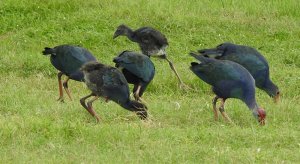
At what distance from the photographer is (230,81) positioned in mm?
8344

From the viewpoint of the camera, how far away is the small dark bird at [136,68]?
346 inches

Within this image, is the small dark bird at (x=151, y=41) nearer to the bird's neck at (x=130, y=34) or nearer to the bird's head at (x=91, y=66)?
the bird's neck at (x=130, y=34)

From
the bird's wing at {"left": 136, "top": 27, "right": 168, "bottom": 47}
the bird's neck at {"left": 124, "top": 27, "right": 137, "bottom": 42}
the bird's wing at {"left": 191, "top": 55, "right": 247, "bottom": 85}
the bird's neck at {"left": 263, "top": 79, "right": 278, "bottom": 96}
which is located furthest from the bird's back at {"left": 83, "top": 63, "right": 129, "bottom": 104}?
the bird's neck at {"left": 124, "top": 27, "right": 137, "bottom": 42}

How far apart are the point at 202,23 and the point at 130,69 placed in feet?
13.9

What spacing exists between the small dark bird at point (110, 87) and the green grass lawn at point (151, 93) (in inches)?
5.8

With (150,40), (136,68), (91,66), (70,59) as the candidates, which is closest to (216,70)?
(136,68)

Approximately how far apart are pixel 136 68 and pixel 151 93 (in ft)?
4.46

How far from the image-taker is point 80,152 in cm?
677

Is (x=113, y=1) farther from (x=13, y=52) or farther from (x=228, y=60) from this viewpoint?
(x=228, y=60)

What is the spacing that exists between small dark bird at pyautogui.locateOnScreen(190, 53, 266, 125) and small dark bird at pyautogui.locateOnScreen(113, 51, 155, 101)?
65 centimetres

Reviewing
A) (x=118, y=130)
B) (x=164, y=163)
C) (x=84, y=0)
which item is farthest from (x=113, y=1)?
(x=164, y=163)

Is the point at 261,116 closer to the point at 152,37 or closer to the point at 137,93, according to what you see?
the point at 137,93

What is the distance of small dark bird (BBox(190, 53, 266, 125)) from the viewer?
827 centimetres

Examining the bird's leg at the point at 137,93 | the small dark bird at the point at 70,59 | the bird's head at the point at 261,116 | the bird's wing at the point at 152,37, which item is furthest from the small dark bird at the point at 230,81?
the bird's wing at the point at 152,37
